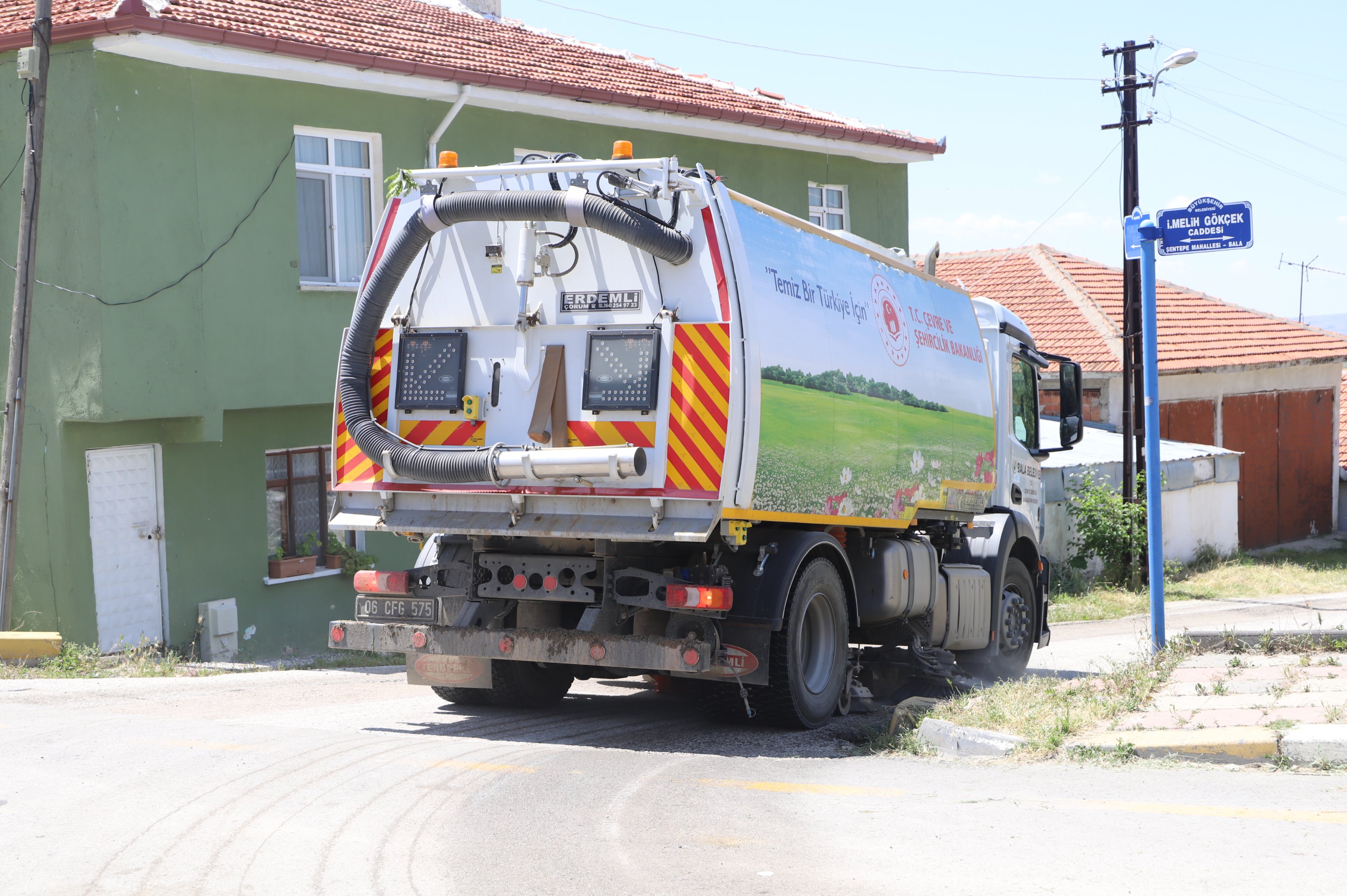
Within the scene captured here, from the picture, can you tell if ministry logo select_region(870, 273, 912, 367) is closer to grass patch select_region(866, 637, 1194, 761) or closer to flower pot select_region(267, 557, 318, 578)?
grass patch select_region(866, 637, 1194, 761)

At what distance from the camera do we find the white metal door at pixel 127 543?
13.8m

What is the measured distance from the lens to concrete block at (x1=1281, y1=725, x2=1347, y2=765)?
654cm

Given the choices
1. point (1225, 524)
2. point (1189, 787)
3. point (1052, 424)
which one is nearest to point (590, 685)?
point (1189, 787)

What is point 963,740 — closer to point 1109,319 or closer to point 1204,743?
point 1204,743

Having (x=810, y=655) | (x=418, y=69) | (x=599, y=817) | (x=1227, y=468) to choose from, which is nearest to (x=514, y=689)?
(x=810, y=655)

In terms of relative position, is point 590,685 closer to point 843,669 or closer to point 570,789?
point 843,669

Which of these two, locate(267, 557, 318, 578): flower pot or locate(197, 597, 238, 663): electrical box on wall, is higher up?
locate(267, 557, 318, 578): flower pot

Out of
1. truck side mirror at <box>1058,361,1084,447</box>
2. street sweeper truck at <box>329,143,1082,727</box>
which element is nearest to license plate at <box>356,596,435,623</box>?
street sweeper truck at <box>329,143,1082,727</box>

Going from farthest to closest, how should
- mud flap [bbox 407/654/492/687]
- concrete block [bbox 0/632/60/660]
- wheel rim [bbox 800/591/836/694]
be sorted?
concrete block [bbox 0/632/60/660], wheel rim [bbox 800/591/836/694], mud flap [bbox 407/654/492/687]

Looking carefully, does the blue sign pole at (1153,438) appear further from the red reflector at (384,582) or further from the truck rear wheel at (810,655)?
the red reflector at (384,582)

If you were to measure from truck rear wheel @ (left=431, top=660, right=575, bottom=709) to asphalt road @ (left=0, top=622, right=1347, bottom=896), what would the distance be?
892mm

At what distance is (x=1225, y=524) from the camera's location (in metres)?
25.5

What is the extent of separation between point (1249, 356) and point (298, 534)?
67.3 feet

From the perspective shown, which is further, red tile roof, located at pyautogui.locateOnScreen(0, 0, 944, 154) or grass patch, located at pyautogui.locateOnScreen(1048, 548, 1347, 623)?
grass patch, located at pyautogui.locateOnScreen(1048, 548, 1347, 623)
